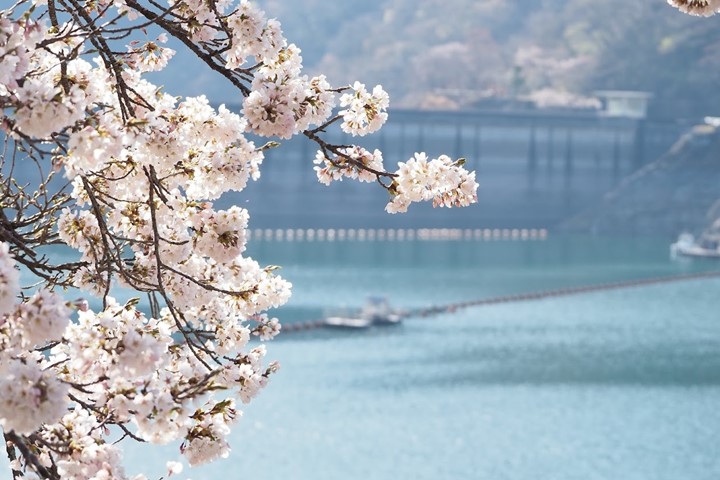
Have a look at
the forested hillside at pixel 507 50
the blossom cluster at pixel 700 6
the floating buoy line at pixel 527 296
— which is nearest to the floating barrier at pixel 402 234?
the forested hillside at pixel 507 50

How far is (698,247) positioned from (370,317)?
29.4 m

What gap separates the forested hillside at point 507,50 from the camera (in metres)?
82.6

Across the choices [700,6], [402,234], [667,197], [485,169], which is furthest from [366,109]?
[667,197]

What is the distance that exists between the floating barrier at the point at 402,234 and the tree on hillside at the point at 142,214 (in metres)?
61.9

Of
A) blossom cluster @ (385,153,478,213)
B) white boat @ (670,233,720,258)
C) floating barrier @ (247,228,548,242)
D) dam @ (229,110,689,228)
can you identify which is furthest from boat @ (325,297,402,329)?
blossom cluster @ (385,153,478,213)

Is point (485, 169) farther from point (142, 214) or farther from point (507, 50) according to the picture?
point (142, 214)

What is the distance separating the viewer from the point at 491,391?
28.2 metres

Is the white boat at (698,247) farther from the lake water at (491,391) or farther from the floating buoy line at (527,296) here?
the lake water at (491,391)

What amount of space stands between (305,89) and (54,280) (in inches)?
35.9

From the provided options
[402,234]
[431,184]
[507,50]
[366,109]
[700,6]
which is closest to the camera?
[700,6]

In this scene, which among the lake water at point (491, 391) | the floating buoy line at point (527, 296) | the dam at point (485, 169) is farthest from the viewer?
the dam at point (485, 169)

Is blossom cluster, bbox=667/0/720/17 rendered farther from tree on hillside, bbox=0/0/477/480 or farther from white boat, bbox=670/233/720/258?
white boat, bbox=670/233/720/258

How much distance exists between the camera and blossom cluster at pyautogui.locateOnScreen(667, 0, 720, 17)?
12.3 ft

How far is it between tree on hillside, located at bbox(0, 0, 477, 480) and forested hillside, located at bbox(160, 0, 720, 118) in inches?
2968
